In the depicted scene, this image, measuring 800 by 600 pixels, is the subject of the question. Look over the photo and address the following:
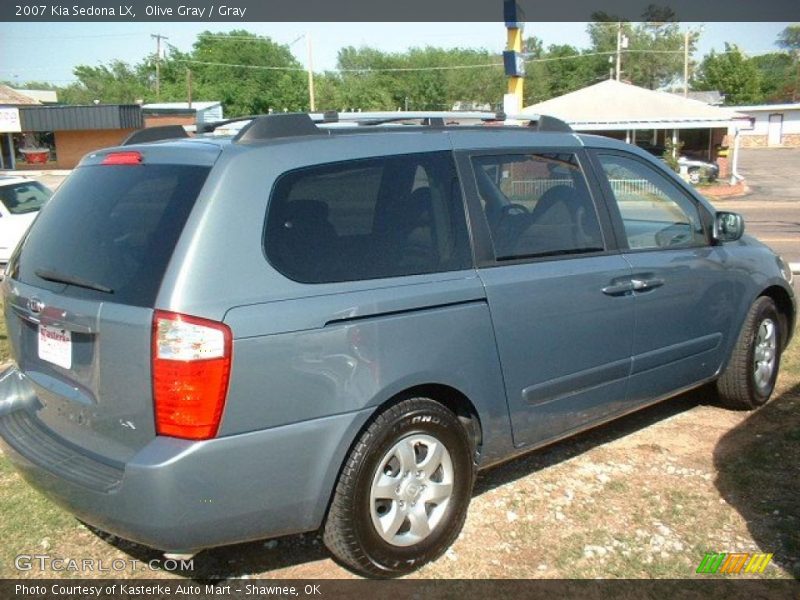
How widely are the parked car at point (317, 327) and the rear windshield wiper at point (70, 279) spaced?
11 mm

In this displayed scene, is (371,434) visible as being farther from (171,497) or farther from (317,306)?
(171,497)

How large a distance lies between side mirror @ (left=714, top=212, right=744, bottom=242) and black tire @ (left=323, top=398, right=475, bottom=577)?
2274 mm

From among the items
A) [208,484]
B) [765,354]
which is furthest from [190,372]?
[765,354]

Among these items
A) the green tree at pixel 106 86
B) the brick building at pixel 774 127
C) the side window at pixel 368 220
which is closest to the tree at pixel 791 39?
the brick building at pixel 774 127

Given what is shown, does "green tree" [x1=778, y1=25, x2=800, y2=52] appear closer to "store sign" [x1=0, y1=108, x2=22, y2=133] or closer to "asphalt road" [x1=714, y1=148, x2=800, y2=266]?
"asphalt road" [x1=714, y1=148, x2=800, y2=266]

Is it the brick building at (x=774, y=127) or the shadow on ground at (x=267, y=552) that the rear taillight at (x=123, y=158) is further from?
the brick building at (x=774, y=127)

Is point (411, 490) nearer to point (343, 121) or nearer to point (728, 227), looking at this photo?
point (343, 121)

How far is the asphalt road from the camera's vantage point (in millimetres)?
13938

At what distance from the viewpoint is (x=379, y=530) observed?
3.04m

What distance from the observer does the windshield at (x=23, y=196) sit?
11.9m

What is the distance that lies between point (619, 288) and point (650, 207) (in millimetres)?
954

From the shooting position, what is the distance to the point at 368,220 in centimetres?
311

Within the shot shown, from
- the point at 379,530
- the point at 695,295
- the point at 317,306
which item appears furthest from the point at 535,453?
the point at 317,306

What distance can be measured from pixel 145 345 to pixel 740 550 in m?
2.62
